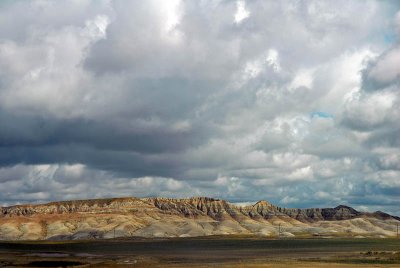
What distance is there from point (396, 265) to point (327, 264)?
477 inches

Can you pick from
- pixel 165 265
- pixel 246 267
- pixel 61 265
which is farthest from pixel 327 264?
pixel 61 265

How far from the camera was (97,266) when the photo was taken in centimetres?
10900

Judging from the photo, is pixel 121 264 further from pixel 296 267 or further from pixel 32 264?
pixel 296 267

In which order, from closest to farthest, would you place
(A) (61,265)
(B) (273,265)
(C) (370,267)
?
(C) (370,267), (B) (273,265), (A) (61,265)

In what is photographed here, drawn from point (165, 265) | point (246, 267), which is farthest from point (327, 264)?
point (165, 265)

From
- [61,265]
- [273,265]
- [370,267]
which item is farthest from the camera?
[61,265]

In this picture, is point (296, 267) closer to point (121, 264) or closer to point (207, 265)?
point (207, 265)

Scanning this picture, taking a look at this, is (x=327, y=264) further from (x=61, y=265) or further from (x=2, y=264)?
(x=2, y=264)

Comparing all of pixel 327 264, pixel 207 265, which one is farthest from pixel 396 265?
pixel 207 265

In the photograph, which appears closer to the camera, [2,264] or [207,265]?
[207,265]

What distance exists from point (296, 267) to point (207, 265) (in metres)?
16.4

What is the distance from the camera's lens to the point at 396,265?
96.4m

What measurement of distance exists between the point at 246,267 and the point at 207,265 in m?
9.40

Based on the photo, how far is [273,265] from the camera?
102500 millimetres
